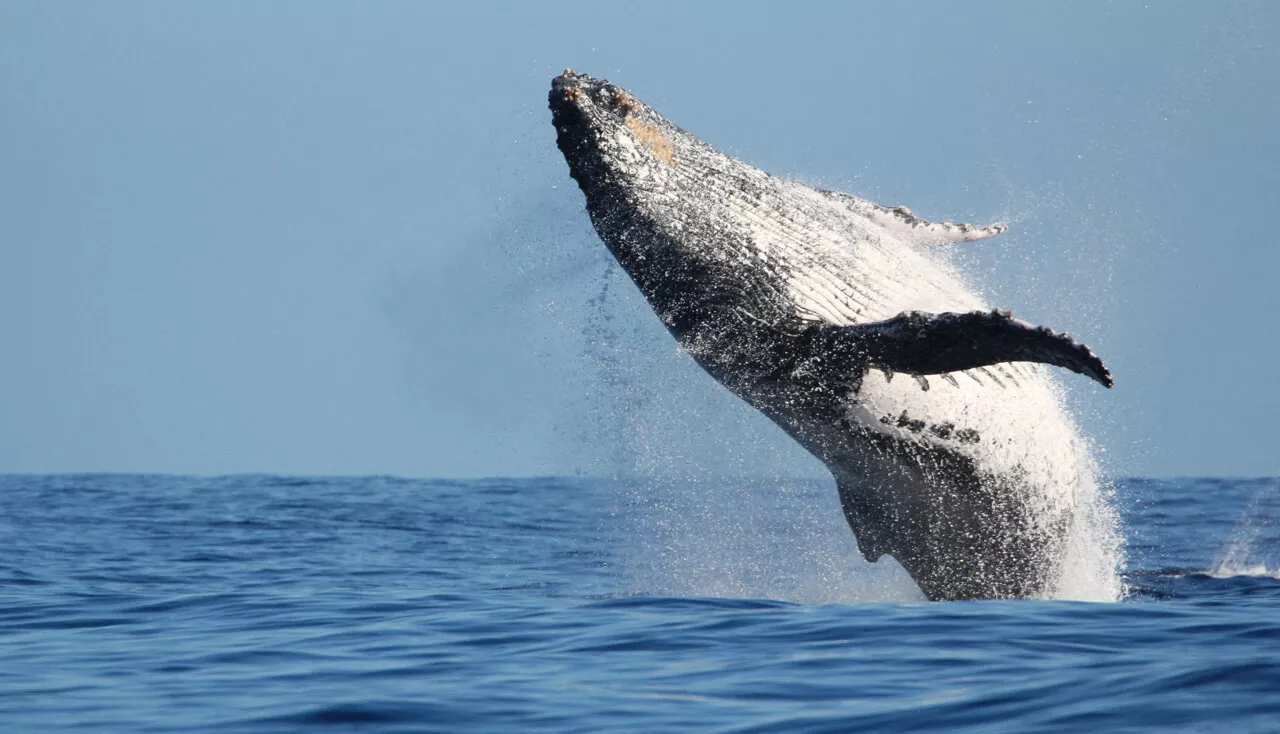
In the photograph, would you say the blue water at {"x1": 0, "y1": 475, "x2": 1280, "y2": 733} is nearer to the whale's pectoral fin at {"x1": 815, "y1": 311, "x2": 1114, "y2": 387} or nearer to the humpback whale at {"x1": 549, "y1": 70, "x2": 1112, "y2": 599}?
the humpback whale at {"x1": 549, "y1": 70, "x2": 1112, "y2": 599}

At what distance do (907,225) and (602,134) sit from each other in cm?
301

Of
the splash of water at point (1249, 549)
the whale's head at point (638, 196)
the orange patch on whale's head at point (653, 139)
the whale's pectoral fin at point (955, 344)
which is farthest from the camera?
the splash of water at point (1249, 549)

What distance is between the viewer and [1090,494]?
1179 centimetres

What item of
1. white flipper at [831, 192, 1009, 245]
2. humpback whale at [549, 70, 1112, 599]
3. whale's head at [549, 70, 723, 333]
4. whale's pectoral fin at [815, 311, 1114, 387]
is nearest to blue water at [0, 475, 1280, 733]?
humpback whale at [549, 70, 1112, 599]

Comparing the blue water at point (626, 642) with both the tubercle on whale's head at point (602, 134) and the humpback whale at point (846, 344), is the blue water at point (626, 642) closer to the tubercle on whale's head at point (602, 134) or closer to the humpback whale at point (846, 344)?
the humpback whale at point (846, 344)

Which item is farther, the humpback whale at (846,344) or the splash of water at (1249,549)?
the splash of water at (1249,549)

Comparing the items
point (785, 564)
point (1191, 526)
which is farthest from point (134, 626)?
point (1191, 526)

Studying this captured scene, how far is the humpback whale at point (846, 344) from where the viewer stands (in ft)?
33.4

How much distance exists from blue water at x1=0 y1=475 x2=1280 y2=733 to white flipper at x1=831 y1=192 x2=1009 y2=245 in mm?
2958

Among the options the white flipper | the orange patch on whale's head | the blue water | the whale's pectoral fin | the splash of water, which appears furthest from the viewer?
the splash of water

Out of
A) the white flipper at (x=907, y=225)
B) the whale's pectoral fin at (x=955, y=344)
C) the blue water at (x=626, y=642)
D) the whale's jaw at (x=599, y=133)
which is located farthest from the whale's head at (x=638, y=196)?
the blue water at (x=626, y=642)

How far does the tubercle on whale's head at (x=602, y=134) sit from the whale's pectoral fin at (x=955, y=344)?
5.84ft

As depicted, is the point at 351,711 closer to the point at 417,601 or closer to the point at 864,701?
the point at 864,701

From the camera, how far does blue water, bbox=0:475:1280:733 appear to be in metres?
7.10
